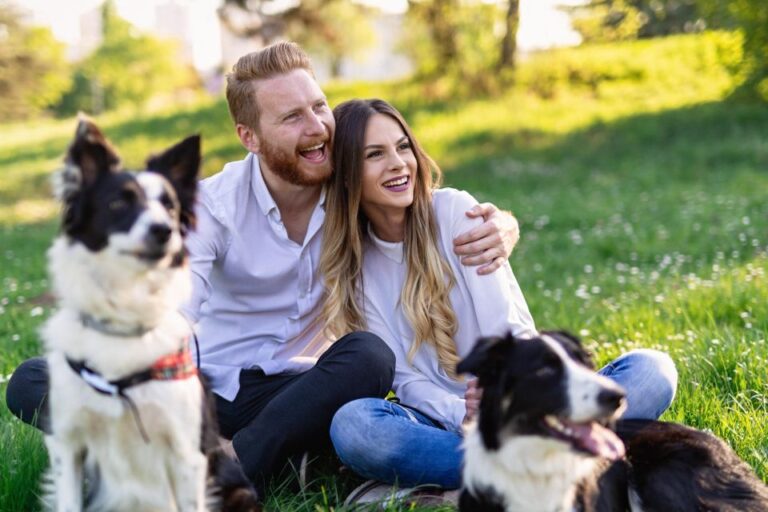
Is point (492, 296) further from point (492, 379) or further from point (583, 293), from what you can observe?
point (583, 293)

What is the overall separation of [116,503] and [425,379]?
154 cm

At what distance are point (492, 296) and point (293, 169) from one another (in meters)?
1.13

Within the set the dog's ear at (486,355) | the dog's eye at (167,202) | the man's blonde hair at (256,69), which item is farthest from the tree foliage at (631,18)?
the dog's eye at (167,202)

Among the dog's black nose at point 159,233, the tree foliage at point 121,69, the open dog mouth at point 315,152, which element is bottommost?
the tree foliage at point 121,69

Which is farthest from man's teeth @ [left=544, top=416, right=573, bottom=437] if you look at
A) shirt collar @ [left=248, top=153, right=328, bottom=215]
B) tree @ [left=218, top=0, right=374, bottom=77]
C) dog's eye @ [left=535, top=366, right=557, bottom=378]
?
tree @ [left=218, top=0, right=374, bottom=77]

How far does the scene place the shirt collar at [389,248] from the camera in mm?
3801

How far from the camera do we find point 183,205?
2.59 m

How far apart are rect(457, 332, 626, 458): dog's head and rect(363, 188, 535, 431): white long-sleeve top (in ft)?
2.32

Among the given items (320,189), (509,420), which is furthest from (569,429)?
(320,189)

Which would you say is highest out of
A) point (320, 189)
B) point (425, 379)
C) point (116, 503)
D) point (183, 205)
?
point (183, 205)

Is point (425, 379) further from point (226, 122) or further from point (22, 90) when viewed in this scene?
point (22, 90)

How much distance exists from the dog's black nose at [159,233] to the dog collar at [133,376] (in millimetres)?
393

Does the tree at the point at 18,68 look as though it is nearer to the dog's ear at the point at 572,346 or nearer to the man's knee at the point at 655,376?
the man's knee at the point at 655,376

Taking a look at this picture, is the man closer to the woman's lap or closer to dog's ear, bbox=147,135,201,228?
the woman's lap
